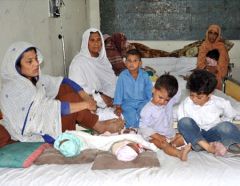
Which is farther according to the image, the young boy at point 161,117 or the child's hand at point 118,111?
the child's hand at point 118,111

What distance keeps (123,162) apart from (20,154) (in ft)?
2.00

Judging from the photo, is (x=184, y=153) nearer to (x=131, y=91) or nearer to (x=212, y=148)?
(x=212, y=148)


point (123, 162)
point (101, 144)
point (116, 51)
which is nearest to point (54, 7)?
point (116, 51)

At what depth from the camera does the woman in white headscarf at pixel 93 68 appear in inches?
129

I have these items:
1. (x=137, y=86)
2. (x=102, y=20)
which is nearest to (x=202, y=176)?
(x=137, y=86)

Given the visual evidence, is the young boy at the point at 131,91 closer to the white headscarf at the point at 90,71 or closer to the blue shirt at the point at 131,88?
the blue shirt at the point at 131,88

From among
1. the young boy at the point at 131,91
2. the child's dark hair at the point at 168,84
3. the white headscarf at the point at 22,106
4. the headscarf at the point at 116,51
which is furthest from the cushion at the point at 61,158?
the headscarf at the point at 116,51

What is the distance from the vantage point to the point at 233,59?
5.73 metres

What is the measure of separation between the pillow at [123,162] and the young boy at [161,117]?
19 cm

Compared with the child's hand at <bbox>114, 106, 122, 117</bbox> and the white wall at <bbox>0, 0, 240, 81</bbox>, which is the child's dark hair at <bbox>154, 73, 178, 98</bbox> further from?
the white wall at <bbox>0, 0, 240, 81</bbox>

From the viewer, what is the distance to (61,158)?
6.65ft

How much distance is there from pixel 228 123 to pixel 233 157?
10.6 inches

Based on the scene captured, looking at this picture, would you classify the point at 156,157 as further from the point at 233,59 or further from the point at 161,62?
the point at 233,59

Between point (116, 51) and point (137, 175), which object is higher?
point (116, 51)
